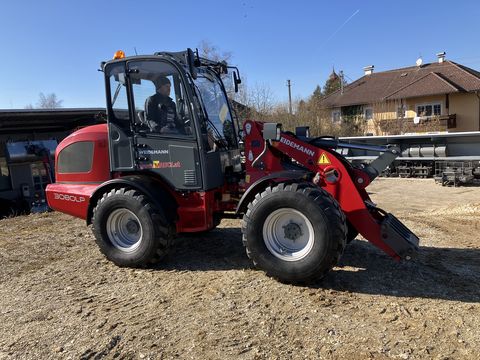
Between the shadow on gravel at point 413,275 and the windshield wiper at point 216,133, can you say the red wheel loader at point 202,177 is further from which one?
the shadow on gravel at point 413,275

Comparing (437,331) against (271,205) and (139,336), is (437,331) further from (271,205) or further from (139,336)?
(139,336)

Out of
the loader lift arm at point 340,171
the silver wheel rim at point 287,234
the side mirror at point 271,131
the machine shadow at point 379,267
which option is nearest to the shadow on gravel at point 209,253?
the machine shadow at point 379,267

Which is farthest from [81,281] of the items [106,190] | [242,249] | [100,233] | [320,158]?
[320,158]

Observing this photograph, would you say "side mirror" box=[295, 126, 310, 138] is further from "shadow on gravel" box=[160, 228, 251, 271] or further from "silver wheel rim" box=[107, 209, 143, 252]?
"silver wheel rim" box=[107, 209, 143, 252]

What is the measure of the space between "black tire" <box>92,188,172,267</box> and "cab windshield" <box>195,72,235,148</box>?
47.4 inches

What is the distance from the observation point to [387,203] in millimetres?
10531

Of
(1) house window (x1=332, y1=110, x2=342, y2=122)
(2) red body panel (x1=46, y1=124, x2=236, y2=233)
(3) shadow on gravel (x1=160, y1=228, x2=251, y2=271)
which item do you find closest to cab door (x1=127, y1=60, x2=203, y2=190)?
(2) red body panel (x1=46, y1=124, x2=236, y2=233)

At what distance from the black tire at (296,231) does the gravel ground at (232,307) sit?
0.73 feet

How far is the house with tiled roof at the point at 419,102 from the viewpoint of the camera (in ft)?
97.4

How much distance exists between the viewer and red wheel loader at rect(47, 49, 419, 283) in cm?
442

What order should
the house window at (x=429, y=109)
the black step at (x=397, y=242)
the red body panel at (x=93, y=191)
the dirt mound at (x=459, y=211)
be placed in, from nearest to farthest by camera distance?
1. the black step at (x=397, y=242)
2. the red body panel at (x=93, y=191)
3. the dirt mound at (x=459, y=211)
4. the house window at (x=429, y=109)

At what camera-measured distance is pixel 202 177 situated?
4.98 m

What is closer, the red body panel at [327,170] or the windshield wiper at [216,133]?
the red body panel at [327,170]

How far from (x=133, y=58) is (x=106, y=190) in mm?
1604
